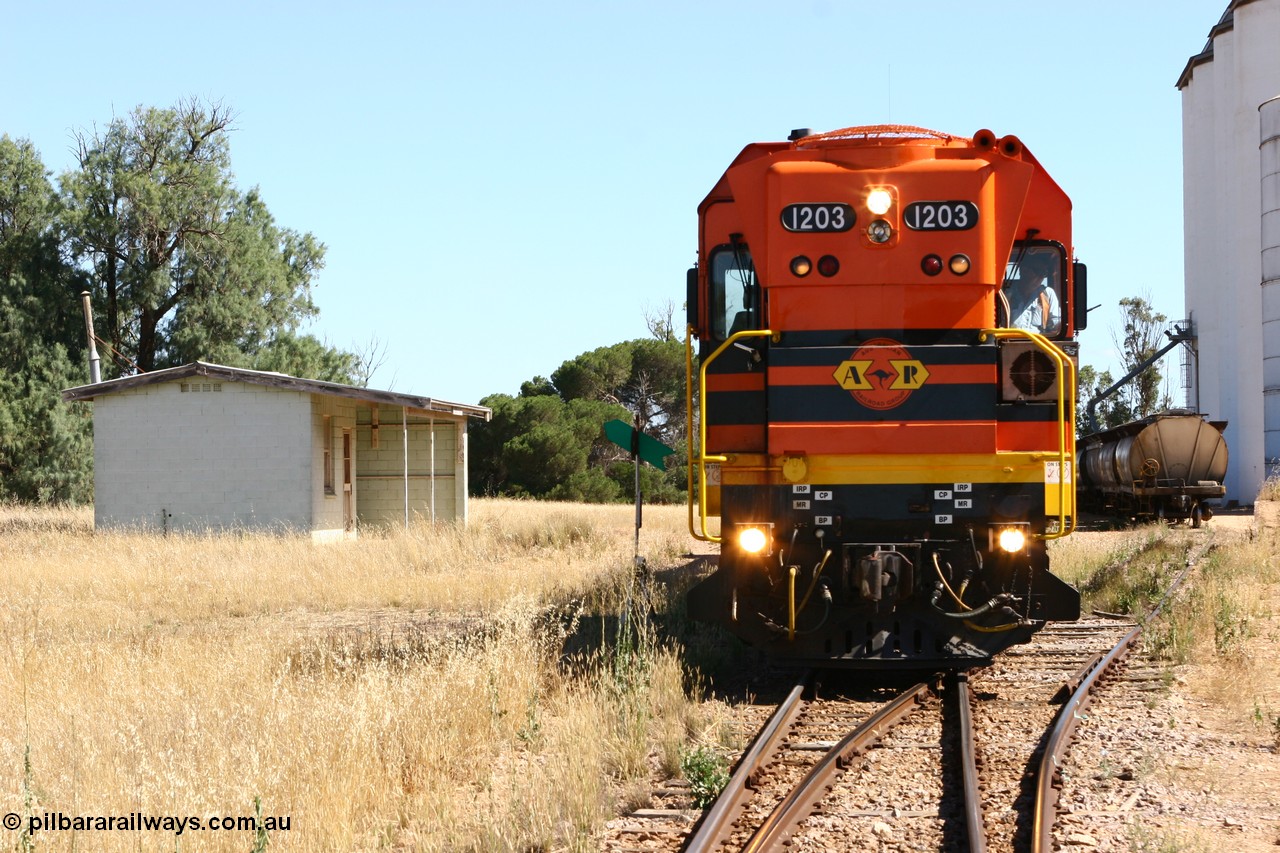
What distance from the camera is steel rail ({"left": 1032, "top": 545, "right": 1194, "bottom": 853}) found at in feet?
18.2

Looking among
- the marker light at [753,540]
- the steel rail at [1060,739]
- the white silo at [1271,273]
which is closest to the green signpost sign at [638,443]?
the marker light at [753,540]

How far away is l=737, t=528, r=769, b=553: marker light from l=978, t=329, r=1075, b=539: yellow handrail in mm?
1905

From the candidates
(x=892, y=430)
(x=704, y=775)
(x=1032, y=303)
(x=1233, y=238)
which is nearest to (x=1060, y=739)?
(x=704, y=775)

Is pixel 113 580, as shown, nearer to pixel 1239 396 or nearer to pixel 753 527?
pixel 753 527

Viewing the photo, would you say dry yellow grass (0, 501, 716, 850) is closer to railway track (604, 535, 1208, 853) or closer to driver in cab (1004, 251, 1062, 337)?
railway track (604, 535, 1208, 853)

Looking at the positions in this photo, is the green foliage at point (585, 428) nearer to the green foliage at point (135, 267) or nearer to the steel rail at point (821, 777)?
the green foliage at point (135, 267)

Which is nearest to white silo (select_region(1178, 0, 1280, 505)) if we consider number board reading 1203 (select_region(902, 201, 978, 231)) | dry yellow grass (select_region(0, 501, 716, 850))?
dry yellow grass (select_region(0, 501, 716, 850))

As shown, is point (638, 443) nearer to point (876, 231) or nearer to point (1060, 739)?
point (876, 231)

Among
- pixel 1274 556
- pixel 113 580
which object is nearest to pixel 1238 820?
pixel 1274 556

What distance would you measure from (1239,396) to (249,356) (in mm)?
34053

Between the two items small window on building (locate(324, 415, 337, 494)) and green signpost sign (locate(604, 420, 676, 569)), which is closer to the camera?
green signpost sign (locate(604, 420, 676, 569))

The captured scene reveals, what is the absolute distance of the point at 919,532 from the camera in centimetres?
869

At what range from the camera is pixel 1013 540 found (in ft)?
28.0

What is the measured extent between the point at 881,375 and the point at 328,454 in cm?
1846
